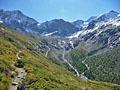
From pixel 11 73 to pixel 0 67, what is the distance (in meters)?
4.84

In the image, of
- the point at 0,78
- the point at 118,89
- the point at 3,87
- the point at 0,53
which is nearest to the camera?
the point at 3,87

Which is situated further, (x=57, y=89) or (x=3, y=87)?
(x=57, y=89)

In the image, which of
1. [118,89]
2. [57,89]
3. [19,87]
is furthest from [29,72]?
[118,89]

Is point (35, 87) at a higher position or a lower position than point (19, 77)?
lower

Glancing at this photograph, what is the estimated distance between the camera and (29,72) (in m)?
86.8

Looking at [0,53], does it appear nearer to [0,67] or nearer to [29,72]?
[29,72]

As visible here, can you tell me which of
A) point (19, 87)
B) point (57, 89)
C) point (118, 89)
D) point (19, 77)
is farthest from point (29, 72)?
point (118, 89)

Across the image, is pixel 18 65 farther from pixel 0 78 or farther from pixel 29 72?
pixel 0 78

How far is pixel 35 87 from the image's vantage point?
65.8 meters

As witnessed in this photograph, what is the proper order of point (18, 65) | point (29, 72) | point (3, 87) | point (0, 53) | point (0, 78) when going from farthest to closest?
point (0, 53), point (18, 65), point (29, 72), point (0, 78), point (3, 87)

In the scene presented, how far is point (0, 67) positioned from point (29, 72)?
47.2 ft

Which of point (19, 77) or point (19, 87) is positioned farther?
point (19, 77)

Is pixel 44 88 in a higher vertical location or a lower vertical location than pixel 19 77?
lower

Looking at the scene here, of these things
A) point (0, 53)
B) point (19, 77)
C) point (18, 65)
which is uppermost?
point (0, 53)
